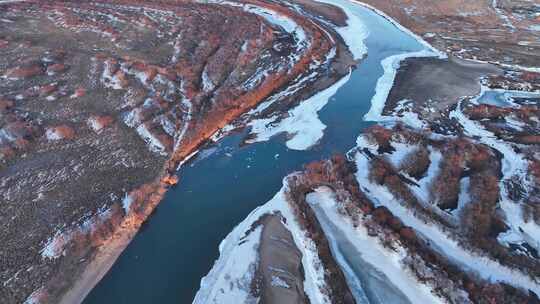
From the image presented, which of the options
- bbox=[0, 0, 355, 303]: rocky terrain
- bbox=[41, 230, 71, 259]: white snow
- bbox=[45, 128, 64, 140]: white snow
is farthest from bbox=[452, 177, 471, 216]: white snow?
bbox=[45, 128, 64, 140]: white snow

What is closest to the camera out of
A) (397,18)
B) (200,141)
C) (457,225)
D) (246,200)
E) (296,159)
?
(457,225)

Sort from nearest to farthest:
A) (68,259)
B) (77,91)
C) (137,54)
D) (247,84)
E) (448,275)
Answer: (448,275)
(68,259)
(77,91)
(247,84)
(137,54)

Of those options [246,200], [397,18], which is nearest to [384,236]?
[246,200]

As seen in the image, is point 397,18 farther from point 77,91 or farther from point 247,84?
point 77,91

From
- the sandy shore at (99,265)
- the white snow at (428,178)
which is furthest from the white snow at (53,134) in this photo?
the white snow at (428,178)

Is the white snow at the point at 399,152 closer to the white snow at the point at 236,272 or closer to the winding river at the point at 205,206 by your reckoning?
the winding river at the point at 205,206

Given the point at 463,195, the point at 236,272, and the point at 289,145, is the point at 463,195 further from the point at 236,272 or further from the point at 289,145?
the point at 236,272
